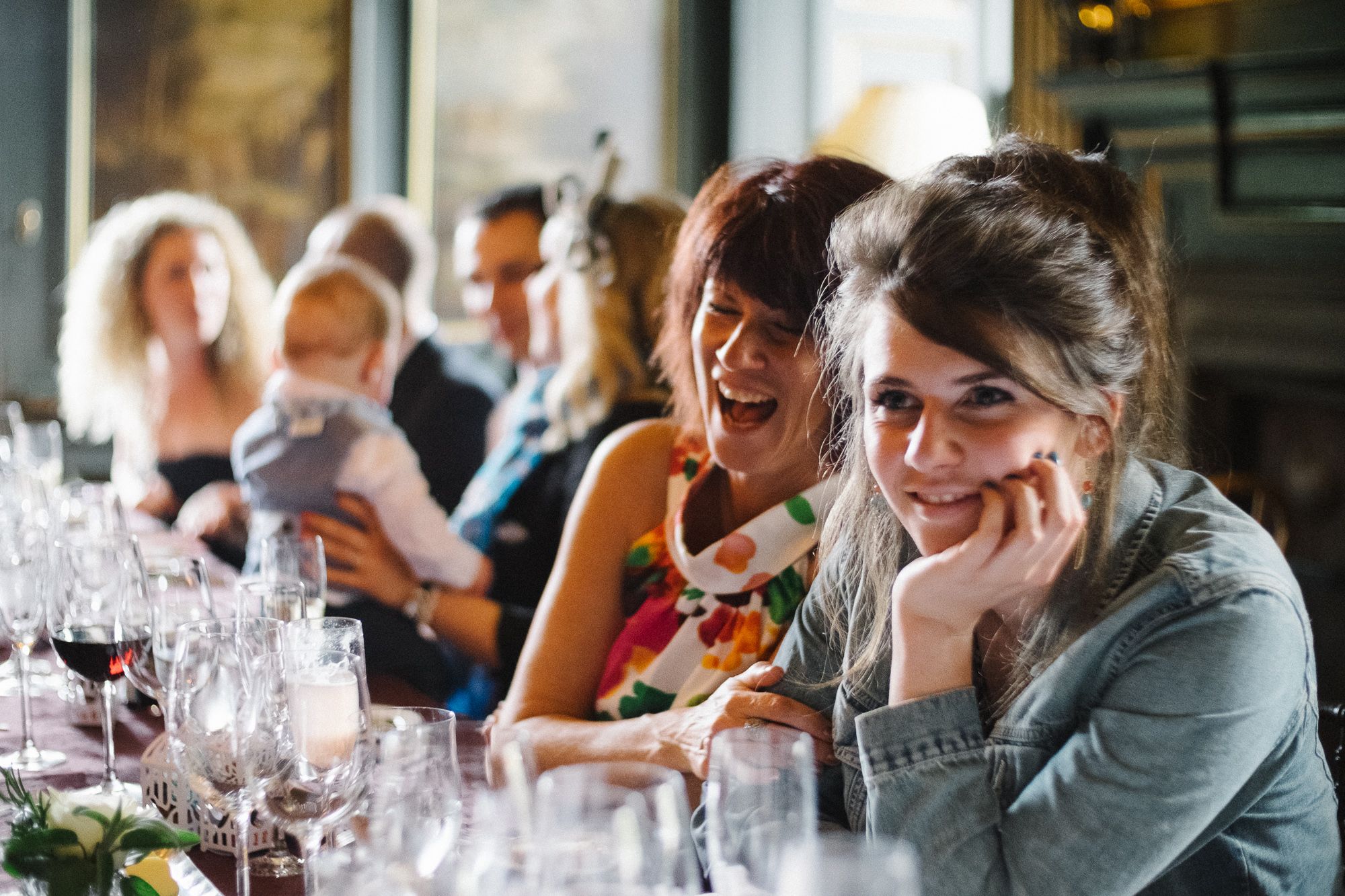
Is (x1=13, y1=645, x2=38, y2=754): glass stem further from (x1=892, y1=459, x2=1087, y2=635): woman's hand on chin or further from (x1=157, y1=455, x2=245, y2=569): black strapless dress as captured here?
(x1=157, y1=455, x2=245, y2=569): black strapless dress

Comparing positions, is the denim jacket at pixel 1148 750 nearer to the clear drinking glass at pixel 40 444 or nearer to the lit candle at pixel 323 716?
the lit candle at pixel 323 716

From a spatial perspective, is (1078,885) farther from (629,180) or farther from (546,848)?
(629,180)

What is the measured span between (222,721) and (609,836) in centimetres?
39

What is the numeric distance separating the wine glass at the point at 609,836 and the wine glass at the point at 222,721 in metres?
0.29

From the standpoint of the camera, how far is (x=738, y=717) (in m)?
1.35

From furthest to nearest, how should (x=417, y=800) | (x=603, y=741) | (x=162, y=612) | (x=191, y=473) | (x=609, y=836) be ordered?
(x=191, y=473)
(x=603, y=741)
(x=162, y=612)
(x=417, y=800)
(x=609, y=836)

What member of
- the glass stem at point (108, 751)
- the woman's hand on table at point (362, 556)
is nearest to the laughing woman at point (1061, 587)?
the glass stem at point (108, 751)

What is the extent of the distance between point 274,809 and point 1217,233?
3261 mm

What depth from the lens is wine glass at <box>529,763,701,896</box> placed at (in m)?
0.76

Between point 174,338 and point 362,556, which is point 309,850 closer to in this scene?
point 362,556

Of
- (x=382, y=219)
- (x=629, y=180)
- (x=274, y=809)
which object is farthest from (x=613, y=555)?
(x=629, y=180)

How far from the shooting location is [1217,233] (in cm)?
361

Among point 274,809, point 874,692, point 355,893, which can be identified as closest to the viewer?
point 355,893

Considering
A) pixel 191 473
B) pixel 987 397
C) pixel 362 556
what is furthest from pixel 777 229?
pixel 191 473
